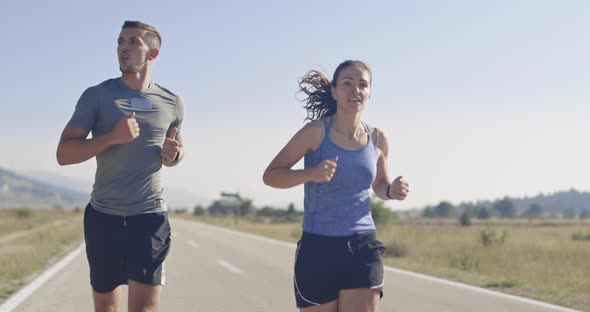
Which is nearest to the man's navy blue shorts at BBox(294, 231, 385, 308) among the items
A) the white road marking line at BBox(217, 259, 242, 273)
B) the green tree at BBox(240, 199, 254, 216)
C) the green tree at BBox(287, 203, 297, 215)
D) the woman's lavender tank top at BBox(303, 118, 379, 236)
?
the woman's lavender tank top at BBox(303, 118, 379, 236)

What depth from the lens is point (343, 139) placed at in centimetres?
438

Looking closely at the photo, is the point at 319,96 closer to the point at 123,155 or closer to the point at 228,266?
the point at 123,155

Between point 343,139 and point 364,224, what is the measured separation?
52 centimetres

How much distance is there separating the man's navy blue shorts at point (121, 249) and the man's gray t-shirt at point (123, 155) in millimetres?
63

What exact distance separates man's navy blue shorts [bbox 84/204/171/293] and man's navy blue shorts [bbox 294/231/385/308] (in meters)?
0.87

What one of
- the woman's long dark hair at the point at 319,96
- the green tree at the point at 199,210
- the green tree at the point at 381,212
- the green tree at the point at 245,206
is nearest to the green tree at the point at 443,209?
the green tree at the point at 199,210

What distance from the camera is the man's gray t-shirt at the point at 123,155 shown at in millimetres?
4324

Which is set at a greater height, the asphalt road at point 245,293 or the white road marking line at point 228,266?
the white road marking line at point 228,266

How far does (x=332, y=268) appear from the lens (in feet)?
13.8

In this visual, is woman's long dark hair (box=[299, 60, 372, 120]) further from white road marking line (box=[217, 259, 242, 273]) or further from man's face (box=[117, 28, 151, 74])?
white road marking line (box=[217, 259, 242, 273])

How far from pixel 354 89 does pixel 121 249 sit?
5.55 ft

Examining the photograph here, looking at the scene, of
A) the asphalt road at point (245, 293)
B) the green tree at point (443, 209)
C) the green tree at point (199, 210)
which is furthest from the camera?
the green tree at point (443, 209)

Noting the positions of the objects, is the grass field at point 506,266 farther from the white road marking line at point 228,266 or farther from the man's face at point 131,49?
the man's face at point 131,49

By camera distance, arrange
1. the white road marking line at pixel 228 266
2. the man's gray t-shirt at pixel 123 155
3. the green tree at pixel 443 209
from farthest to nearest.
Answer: the green tree at pixel 443 209 < the white road marking line at pixel 228 266 < the man's gray t-shirt at pixel 123 155
